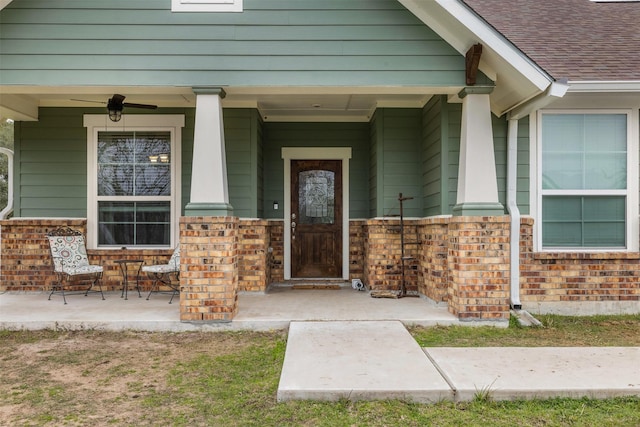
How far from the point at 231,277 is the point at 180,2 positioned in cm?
282

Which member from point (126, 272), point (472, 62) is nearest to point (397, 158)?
point (472, 62)

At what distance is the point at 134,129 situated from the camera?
A: 649 cm

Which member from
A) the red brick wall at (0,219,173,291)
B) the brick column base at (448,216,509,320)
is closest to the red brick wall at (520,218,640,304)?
the brick column base at (448,216,509,320)

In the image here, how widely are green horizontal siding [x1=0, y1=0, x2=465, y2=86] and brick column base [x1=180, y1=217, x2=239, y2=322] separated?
1.47 meters

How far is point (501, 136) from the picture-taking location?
543 centimetres

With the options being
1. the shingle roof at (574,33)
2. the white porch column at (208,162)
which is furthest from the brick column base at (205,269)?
the shingle roof at (574,33)

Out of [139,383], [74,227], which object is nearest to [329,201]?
[74,227]

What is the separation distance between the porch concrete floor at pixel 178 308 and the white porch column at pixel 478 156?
1.26 m

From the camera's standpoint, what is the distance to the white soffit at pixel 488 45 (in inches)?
170

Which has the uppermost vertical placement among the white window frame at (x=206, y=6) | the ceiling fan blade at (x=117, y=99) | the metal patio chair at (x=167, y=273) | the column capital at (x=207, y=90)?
the white window frame at (x=206, y=6)

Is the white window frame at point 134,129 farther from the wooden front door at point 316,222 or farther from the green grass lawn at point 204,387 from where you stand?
the green grass lawn at point 204,387

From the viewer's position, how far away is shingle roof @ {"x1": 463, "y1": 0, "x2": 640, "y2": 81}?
4.86 meters

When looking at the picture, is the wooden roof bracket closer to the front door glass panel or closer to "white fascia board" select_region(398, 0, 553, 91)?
"white fascia board" select_region(398, 0, 553, 91)

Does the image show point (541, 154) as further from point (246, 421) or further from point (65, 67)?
point (65, 67)
